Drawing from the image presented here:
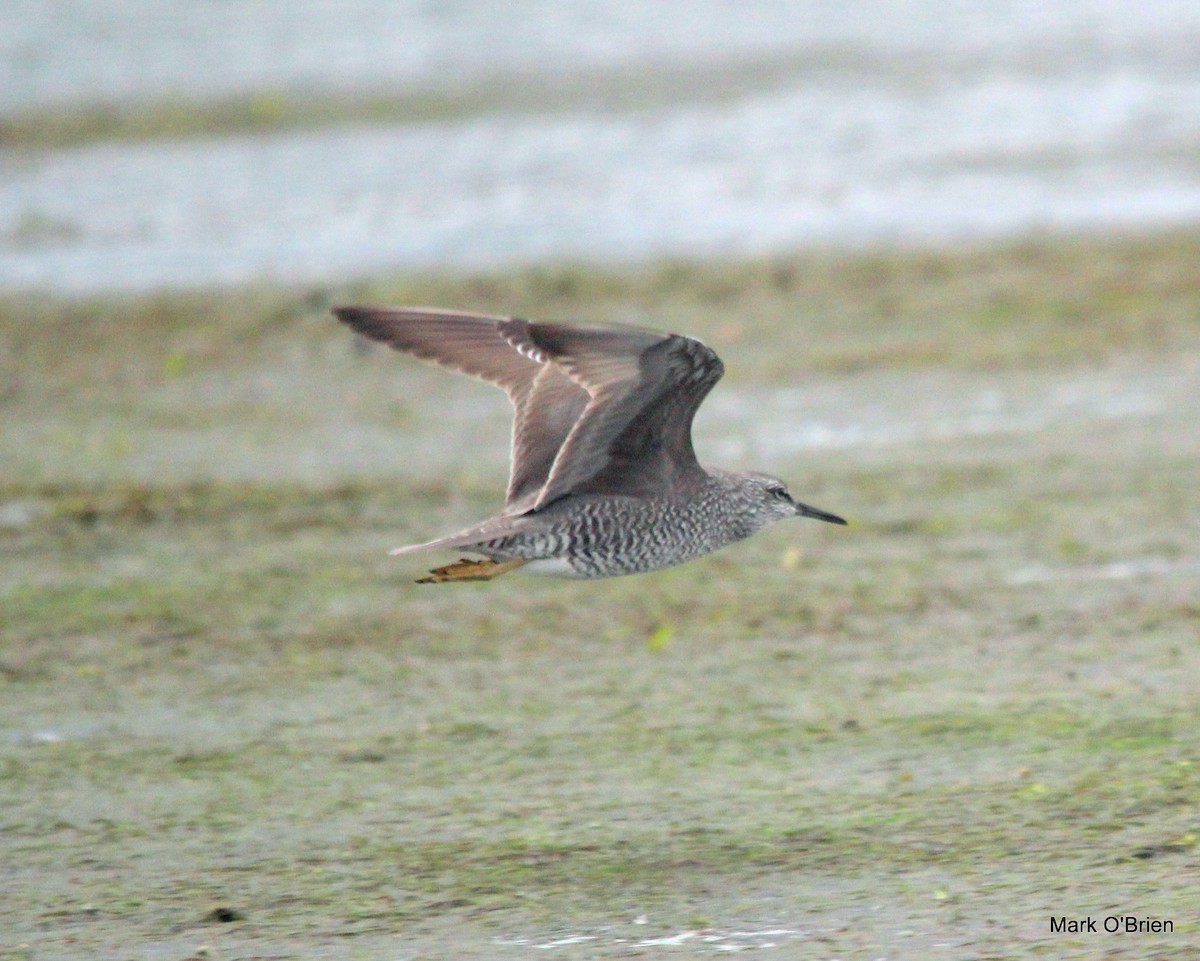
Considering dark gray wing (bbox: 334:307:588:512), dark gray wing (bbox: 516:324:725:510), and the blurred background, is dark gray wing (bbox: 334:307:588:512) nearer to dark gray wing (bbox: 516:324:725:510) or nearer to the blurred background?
dark gray wing (bbox: 516:324:725:510)

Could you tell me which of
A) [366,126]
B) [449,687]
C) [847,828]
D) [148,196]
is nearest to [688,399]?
[847,828]

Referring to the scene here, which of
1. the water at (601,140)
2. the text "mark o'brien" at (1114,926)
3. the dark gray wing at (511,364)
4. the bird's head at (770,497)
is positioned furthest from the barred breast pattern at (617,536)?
the water at (601,140)

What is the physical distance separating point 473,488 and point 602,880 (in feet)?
15.1

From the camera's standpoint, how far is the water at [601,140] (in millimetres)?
15336

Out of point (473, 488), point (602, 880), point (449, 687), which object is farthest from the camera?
point (473, 488)

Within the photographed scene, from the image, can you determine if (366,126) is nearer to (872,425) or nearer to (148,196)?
(148,196)

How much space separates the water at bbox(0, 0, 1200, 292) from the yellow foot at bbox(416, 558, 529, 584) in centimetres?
771

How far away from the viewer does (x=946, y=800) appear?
6551 mm

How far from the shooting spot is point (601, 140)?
57.0 ft

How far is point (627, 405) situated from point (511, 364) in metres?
0.69

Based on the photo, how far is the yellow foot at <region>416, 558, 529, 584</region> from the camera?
681 cm

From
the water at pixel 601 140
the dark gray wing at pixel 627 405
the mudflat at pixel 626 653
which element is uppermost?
the water at pixel 601 140

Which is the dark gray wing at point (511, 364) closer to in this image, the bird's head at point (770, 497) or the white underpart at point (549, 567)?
the white underpart at point (549, 567)

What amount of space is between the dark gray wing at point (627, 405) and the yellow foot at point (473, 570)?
0.19m
